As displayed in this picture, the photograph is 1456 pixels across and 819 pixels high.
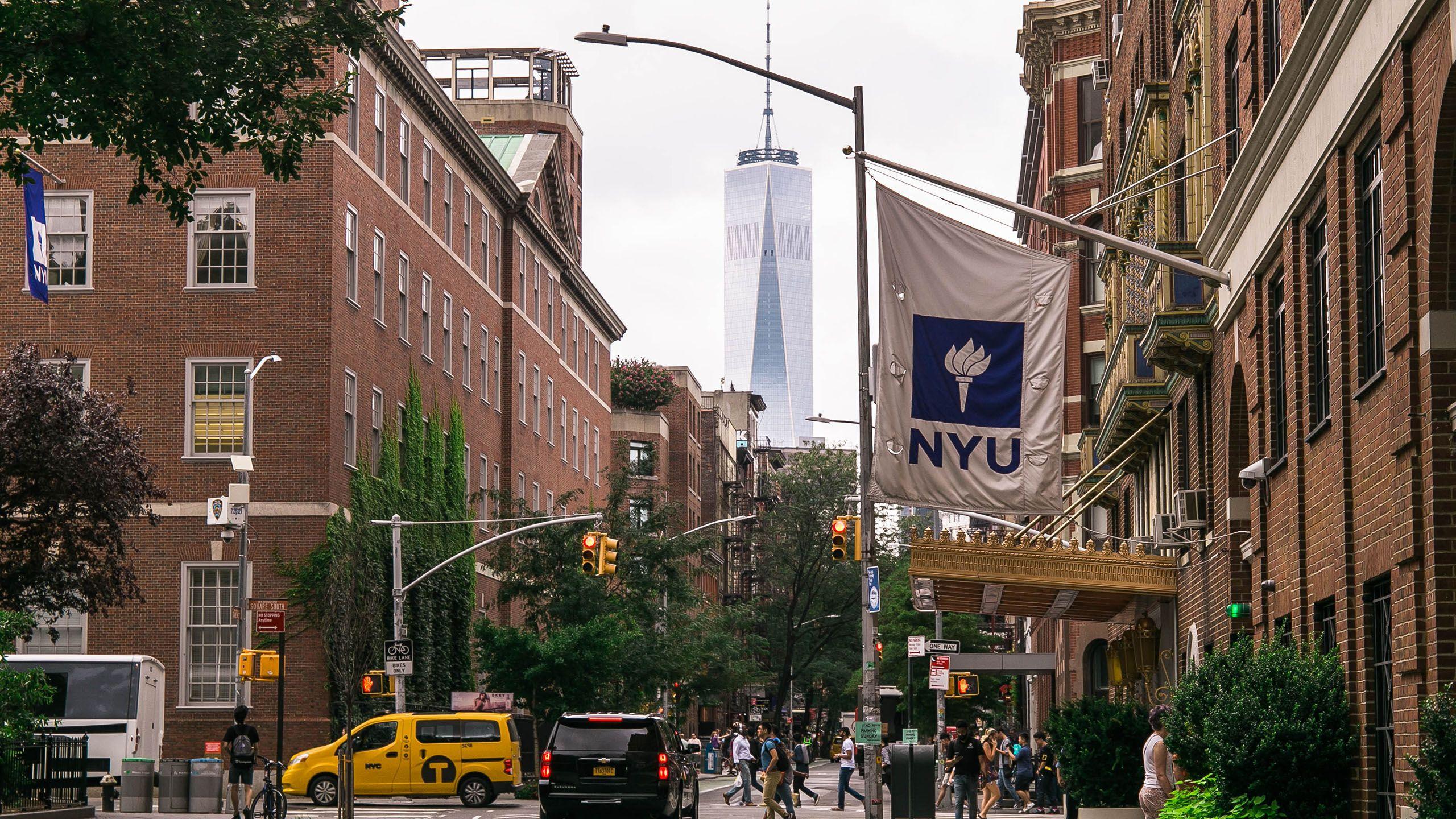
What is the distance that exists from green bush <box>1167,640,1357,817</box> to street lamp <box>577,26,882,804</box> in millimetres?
7612

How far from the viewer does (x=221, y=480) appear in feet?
146

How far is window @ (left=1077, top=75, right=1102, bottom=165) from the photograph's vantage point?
184ft

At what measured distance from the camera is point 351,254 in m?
47.1

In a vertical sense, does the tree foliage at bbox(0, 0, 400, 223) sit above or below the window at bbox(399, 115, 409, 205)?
below

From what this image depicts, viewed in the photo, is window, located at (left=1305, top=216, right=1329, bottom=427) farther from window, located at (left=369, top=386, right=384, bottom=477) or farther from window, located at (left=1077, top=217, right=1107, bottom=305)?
window, located at (left=369, top=386, right=384, bottom=477)

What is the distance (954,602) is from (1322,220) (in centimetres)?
1387

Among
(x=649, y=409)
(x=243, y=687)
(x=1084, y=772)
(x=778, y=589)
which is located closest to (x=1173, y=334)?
(x=1084, y=772)

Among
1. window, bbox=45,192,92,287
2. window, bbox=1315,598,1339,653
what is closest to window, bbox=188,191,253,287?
window, bbox=45,192,92,287

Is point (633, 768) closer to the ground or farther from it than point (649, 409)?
closer to the ground

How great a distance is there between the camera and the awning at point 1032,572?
25.5 meters

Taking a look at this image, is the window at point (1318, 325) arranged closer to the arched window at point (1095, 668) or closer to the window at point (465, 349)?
the arched window at point (1095, 668)

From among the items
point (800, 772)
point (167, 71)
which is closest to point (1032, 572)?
point (167, 71)

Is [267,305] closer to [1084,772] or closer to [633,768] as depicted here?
[633,768]

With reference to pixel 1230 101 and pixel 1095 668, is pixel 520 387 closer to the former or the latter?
pixel 1095 668
